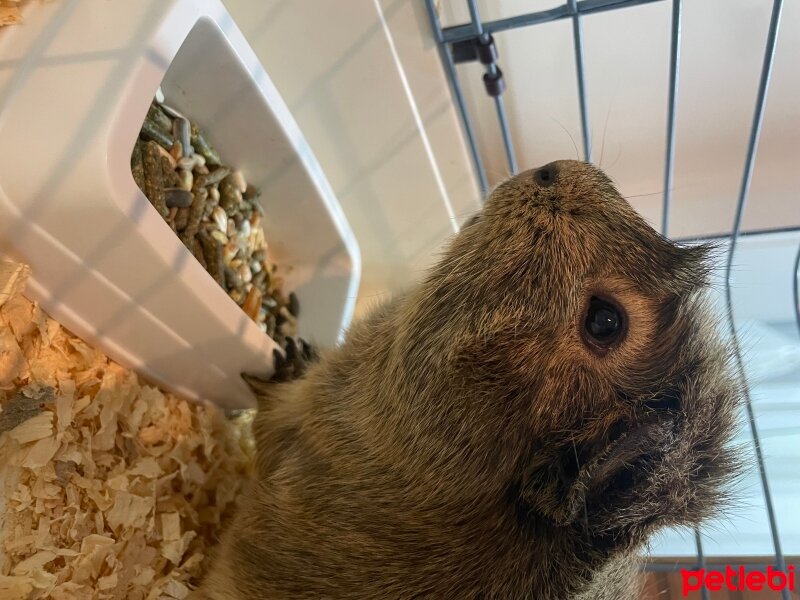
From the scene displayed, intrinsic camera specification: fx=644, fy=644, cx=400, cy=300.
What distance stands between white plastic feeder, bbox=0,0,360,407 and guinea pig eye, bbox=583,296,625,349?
591mm

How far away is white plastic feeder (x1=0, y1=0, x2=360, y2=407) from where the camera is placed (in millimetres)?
854

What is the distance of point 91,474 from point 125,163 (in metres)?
0.49

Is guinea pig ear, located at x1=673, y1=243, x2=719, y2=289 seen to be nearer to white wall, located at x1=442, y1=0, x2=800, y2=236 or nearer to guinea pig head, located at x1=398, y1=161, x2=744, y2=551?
guinea pig head, located at x1=398, y1=161, x2=744, y2=551

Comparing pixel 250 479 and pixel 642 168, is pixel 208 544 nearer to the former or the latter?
pixel 250 479

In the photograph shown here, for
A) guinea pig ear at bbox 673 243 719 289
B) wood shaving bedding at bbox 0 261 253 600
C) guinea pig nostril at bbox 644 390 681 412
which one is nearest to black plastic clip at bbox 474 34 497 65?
guinea pig ear at bbox 673 243 719 289

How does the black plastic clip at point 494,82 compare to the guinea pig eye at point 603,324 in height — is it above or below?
above

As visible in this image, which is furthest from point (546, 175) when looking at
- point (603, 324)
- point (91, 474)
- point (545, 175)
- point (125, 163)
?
point (91, 474)

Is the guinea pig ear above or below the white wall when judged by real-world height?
below

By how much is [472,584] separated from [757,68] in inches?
50.7

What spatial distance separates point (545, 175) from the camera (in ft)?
3.25

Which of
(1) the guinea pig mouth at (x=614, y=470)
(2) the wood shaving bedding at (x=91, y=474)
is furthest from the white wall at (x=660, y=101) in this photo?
(2) the wood shaving bedding at (x=91, y=474)

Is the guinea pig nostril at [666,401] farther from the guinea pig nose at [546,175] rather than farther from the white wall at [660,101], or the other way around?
the white wall at [660,101]

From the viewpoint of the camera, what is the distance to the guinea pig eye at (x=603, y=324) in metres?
0.93

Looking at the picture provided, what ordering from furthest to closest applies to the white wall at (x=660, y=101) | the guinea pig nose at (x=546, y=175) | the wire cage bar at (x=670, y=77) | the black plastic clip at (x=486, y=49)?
the white wall at (x=660, y=101)
the black plastic clip at (x=486, y=49)
the wire cage bar at (x=670, y=77)
the guinea pig nose at (x=546, y=175)
